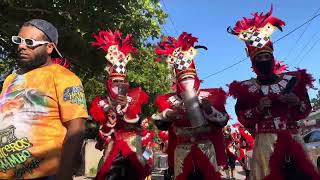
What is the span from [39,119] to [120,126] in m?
4.85

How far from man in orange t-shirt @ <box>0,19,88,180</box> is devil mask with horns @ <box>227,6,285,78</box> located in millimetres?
3364

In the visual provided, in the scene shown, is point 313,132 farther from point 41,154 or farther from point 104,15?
point 41,154

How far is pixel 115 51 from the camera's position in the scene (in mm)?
8688

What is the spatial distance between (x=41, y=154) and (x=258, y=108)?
3495 millimetres

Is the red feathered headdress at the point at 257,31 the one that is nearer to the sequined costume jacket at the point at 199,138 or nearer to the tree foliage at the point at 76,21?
the sequined costume jacket at the point at 199,138

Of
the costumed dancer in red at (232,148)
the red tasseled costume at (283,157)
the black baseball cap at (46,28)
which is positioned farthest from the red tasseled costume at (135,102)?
the costumed dancer in red at (232,148)

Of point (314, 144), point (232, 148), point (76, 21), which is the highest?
A: point (76, 21)

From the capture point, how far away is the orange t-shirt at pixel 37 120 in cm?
323

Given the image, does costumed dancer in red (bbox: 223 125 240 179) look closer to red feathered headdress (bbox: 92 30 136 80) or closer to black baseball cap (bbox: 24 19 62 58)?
red feathered headdress (bbox: 92 30 136 80)

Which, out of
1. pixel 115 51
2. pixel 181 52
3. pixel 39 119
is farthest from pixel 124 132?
pixel 39 119

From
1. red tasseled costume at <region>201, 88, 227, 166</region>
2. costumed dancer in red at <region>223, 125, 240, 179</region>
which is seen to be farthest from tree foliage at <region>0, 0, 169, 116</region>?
costumed dancer in red at <region>223, 125, 240, 179</region>

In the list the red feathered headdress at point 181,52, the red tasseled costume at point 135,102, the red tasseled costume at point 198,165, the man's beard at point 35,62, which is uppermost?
Answer: the red feathered headdress at point 181,52

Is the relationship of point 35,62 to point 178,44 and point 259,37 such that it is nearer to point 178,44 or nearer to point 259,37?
point 259,37

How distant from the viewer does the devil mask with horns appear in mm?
6285
